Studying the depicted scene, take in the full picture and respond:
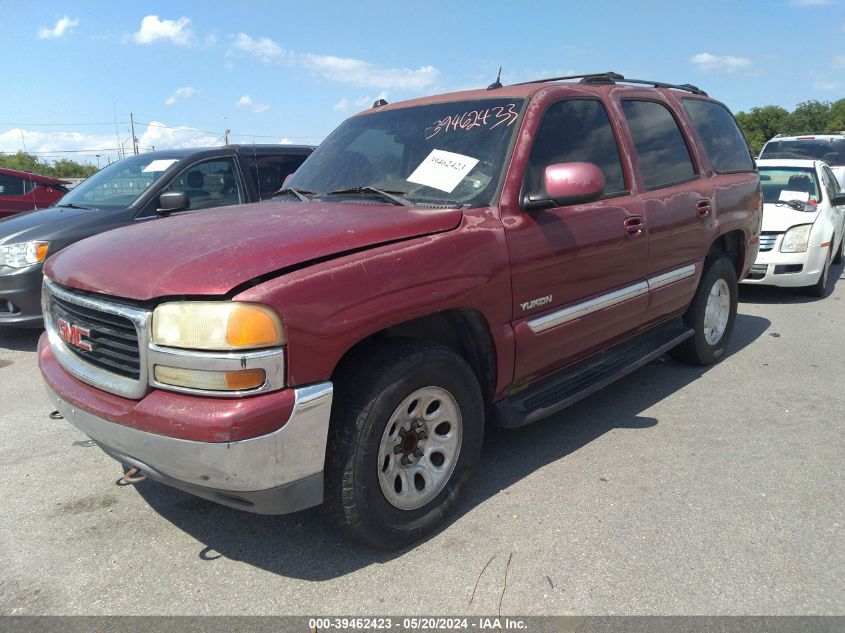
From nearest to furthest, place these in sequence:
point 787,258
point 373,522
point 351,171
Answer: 1. point 373,522
2. point 351,171
3. point 787,258

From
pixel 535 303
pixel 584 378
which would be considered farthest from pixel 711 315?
pixel 535 303

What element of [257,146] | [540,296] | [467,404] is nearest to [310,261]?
[467,404]

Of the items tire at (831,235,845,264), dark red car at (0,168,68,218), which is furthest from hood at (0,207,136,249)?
tire at (831,235,845,264)

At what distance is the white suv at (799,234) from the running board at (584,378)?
11.4 feet

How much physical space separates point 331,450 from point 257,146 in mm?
5124

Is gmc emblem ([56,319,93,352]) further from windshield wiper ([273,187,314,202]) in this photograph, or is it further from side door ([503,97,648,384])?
side door ([503,97,648,384])

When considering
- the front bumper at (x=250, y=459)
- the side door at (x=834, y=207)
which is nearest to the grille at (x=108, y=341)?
the front bumper at (x=250, y=459)

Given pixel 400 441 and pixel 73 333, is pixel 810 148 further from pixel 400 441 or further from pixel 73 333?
pixel 73 333

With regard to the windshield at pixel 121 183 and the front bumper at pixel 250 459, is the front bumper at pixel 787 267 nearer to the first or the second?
the windshield at pixel 121 183

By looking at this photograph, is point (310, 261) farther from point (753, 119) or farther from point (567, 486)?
point (753, 119)

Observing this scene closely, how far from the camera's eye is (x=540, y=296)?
318 cm

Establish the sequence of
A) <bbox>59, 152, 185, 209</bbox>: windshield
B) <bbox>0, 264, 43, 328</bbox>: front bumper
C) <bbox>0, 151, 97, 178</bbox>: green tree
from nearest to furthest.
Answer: <bbox>0, 264, 43, 328</bbox>: front bumper < <bbox>59, 152, 185, 209</bbox>: windshield < <bbox>0, 151, 97, 178</bbox>: green tree

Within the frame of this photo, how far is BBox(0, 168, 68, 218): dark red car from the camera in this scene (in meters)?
10.1

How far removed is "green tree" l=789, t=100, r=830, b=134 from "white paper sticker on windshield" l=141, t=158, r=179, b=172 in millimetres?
57482
